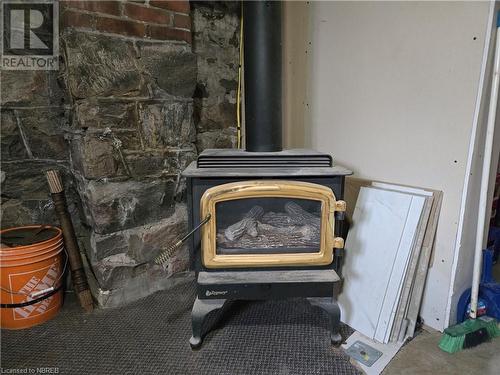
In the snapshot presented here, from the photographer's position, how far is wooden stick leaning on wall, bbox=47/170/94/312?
1449 mm

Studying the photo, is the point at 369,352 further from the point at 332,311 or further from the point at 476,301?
the point at 476,301

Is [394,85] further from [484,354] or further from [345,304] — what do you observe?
[484,354]

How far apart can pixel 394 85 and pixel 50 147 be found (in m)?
1.60

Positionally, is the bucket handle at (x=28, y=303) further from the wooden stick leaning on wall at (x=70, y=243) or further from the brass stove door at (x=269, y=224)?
the brass stove door at (x=269, y=224)

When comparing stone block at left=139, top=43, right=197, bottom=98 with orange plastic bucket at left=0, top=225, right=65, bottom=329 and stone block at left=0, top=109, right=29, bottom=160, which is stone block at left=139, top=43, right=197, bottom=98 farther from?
orange plastic bucket at left=0, top=225, right=65, bottom=329

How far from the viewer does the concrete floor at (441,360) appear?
1.12 metres

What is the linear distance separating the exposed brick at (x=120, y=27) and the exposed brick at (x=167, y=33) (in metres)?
0.04

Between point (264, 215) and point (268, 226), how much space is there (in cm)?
5

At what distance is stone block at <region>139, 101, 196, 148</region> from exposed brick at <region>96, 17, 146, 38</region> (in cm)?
29

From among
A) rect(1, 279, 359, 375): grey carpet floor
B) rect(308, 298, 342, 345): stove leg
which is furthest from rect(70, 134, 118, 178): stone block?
rect(308, 298, 342, 345): stove leg

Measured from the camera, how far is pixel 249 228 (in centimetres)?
125

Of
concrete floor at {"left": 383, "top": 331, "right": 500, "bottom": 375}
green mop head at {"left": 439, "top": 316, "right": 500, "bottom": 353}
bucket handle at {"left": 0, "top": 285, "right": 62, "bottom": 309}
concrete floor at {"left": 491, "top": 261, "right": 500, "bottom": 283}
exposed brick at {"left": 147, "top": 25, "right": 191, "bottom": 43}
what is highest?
exposed brick at {"left": 147, "top": 25, "right": 191, "bottom": 43}

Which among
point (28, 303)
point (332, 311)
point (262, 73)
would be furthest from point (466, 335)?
point (28, 303)

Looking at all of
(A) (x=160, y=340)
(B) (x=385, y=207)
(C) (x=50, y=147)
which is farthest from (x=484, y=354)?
(C) (x=50, y=147)
